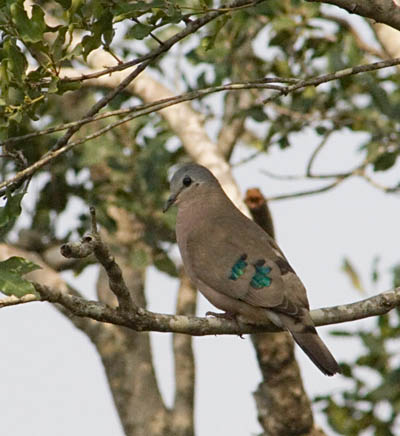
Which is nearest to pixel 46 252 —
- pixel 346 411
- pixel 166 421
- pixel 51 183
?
pixel 51 183

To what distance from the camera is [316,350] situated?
4906 millimetres

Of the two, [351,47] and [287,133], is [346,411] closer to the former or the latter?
[287,133]

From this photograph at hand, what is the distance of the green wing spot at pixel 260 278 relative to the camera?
17.3ft

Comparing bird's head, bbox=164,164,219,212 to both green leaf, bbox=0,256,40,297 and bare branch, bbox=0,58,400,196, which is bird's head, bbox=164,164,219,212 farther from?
green leaf, bbox=0,256,40,297

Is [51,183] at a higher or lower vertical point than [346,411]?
higher


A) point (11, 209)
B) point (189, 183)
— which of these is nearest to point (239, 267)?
point (189, 183)

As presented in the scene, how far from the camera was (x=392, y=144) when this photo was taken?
6930 mm

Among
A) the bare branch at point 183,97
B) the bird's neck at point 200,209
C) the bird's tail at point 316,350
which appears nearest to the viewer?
the bare branch at point 183,97

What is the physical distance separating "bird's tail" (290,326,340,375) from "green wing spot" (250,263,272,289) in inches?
15.5

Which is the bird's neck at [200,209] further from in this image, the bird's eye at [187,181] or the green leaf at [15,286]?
the green leaf at [15,286]

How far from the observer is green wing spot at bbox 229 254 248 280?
17.8ft

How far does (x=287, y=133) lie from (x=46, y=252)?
2.08 meters

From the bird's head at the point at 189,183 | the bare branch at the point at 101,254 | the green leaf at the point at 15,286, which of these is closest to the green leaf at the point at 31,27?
the bare branch at the point at 101,254

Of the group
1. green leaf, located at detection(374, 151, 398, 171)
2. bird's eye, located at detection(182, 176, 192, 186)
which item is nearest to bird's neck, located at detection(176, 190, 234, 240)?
bird's eye, located at detection(182, 176, 192, 186)
